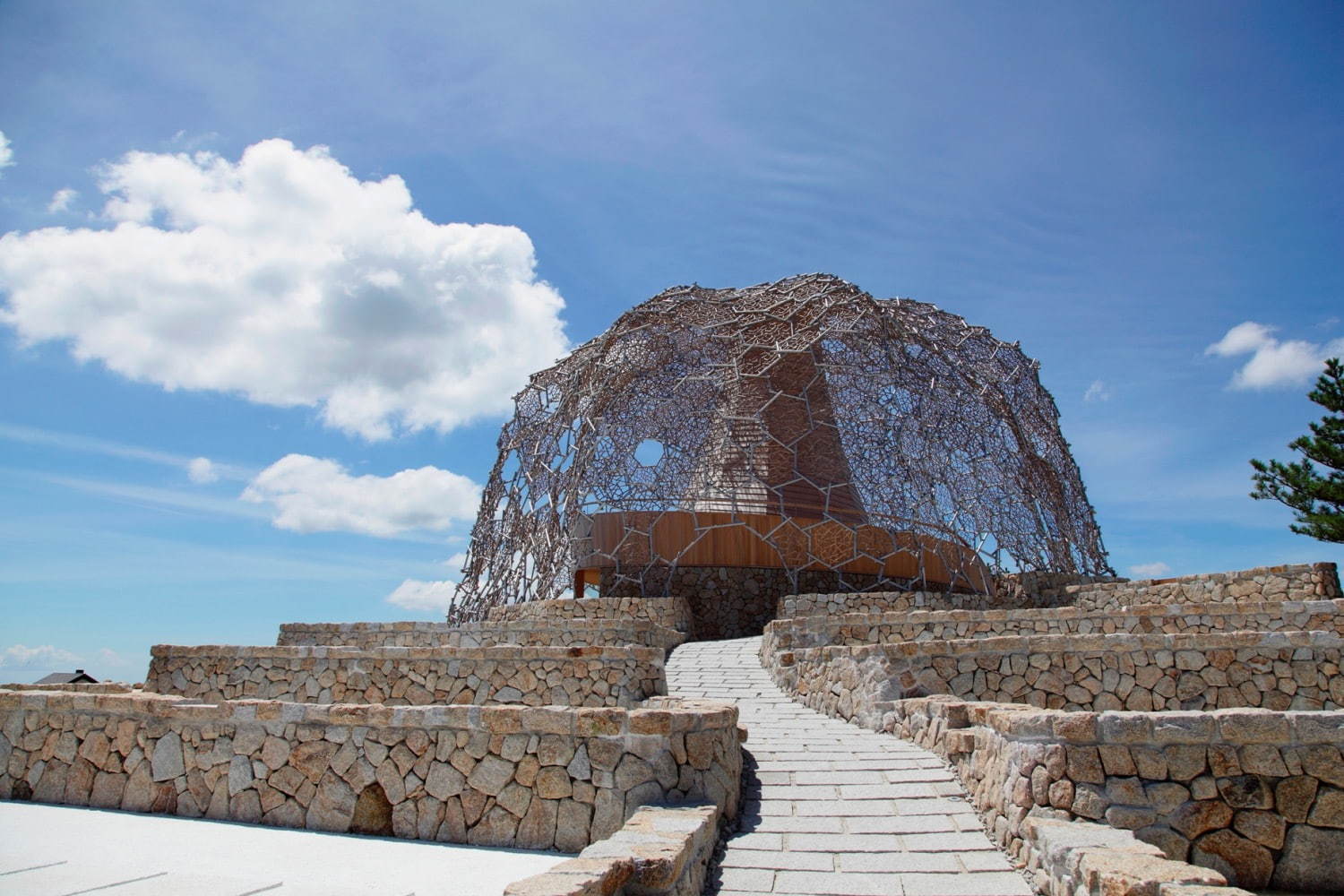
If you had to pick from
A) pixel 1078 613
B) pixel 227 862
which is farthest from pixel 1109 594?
pixel 227 862

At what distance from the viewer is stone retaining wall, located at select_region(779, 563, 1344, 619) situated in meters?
→ 12.0

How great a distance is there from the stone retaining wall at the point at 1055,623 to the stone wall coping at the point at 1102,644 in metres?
0.84

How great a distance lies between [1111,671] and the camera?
893 cm

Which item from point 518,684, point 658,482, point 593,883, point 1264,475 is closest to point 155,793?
point 518,684

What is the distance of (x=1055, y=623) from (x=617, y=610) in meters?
7.31

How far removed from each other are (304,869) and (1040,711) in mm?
4355

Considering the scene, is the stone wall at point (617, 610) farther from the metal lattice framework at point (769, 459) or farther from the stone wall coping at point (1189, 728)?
the stone wall coping at point (1189, 728)

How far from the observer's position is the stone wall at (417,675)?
932cm

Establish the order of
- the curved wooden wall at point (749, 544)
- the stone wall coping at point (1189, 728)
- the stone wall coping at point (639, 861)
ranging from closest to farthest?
the stone wall coping at point (639, 861) → the stone wall coping at point (1189, 728) → the curved wooden wall at point (749, 544)

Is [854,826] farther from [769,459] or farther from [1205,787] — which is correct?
[769,459]

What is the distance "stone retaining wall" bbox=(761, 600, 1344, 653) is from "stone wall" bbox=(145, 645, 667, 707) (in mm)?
2894

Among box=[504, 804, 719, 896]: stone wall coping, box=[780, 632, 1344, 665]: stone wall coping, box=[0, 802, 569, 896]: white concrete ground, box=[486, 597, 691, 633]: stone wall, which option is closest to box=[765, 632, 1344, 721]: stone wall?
box=[780, 632, 1344, 665]: stone wall coping

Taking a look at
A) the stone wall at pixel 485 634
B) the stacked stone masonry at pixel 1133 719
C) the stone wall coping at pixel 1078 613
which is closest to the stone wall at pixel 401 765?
the stacked stone masonry at pixel 1133 719

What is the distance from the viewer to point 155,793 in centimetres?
631
